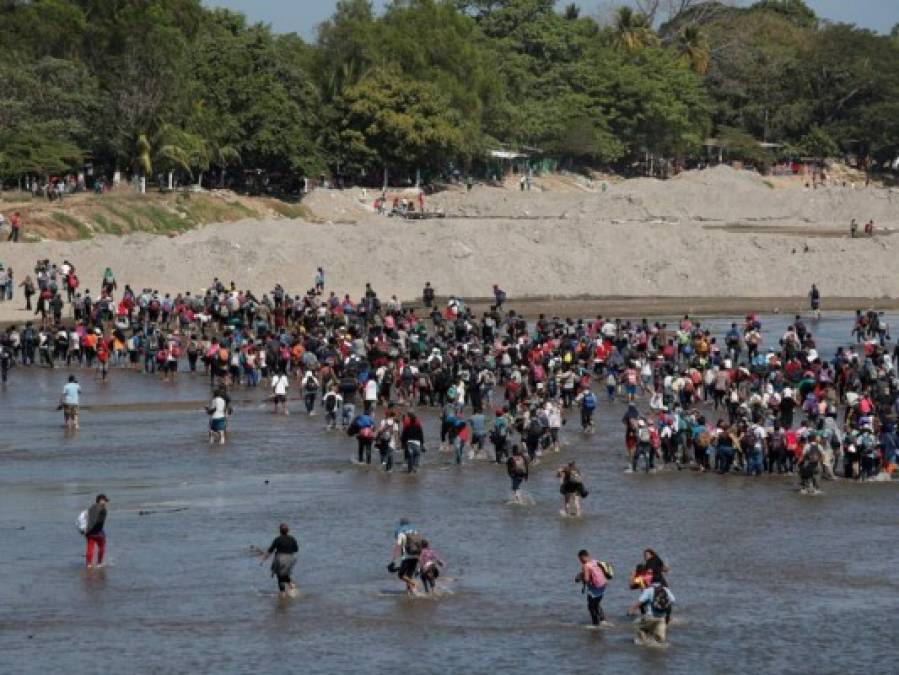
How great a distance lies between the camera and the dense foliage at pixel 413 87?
94062mm

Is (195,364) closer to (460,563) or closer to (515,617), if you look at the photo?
(460,563)

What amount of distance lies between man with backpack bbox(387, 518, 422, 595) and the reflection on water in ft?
1.14

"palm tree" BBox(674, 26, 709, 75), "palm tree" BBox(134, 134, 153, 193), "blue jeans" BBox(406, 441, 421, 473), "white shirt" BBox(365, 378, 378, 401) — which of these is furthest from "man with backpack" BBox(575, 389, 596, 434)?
"palm tree" BBox(674, 26, 709, 75)

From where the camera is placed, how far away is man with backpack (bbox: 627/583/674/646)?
23.5 metres

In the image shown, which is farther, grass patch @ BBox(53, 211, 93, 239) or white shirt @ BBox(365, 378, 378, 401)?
grass patch @ BBox(53, 211, 93, 239)

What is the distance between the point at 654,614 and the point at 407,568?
393 centimetres

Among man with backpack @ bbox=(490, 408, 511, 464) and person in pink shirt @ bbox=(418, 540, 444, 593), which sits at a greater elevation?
man with backpack @ bbox=(490, 408, 511, 464)

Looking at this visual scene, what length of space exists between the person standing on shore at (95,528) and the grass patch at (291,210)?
7002 centimetres

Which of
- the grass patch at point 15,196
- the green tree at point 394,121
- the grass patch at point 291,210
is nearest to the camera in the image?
the grass patch at point 15,196

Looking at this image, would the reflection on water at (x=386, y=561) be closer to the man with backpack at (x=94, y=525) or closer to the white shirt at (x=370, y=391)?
the man with backpack at (x=94, y=525)

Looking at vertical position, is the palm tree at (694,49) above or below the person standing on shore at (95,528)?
above

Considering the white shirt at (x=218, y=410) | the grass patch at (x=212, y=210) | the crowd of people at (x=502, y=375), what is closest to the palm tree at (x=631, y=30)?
the grass patch at (x=212, y=210)

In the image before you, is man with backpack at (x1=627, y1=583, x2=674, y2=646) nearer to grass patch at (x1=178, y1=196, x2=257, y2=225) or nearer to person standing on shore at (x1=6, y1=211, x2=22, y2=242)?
person standing on shore at (x1=6, y1=211, x2=22, y2=242)

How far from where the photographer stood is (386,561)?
2856 centimetres
